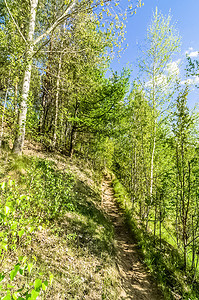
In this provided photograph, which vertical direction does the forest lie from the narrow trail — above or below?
above

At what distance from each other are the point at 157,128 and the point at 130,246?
6723mm

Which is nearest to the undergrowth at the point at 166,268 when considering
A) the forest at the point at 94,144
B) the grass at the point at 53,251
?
the forest at the point at 94,144

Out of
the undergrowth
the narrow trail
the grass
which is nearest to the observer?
the grass

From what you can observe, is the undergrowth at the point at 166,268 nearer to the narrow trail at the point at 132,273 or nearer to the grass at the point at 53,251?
the narrow trail at the point at 132,273

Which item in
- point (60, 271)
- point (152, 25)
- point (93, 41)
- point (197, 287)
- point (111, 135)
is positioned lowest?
point (197, 287)

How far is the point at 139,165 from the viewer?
11.2m

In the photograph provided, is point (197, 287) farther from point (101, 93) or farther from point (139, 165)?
point (101, 93)

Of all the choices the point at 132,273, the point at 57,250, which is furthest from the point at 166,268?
the point at 57,250

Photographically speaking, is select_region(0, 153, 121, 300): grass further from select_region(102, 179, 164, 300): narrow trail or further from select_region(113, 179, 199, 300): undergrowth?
select_region(113, 179, 199, 300): undergrowth

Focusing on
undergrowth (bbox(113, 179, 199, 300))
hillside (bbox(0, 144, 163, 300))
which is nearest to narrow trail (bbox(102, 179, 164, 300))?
hillside (bbox(0, 144, 163, 300))

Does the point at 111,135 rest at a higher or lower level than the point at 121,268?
higher

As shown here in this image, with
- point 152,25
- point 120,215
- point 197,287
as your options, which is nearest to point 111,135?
point 120,215

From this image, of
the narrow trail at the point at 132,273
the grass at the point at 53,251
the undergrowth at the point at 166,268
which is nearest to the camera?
the grass at the point at 53,251

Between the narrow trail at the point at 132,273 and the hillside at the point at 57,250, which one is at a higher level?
the hillside at the point at 57,250
